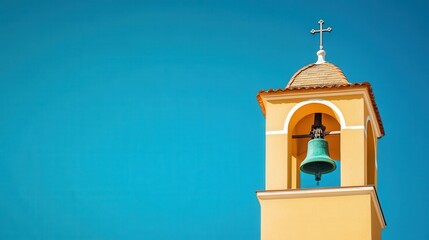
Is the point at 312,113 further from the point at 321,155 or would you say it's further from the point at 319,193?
the point at 319,193

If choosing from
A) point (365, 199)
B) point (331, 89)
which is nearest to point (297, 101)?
point (331, 89)

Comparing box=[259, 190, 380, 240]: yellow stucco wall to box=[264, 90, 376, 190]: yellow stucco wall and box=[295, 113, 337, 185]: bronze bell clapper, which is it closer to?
box=[264, 90, 376, 190]: yellow stucco wall

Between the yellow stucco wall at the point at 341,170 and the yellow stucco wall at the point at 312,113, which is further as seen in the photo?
the yellow stucco wall at the point at 312,113

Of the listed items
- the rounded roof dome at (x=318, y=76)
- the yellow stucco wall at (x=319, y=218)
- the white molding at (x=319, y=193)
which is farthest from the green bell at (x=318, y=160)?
the rounded roof dome at (x=318, y=76)

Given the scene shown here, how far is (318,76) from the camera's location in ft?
107

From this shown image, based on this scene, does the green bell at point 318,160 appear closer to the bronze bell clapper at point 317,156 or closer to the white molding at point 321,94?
the bronze bell clapper at point 317,156

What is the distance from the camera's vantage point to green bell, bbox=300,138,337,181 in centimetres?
3152

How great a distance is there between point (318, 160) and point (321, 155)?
20 centimetres

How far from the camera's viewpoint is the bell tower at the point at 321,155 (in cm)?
3052

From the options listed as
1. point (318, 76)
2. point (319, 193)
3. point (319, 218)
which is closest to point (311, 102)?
point (318, 76)

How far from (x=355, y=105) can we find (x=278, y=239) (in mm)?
3286

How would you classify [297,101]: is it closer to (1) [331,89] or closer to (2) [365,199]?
(1) [331,89]

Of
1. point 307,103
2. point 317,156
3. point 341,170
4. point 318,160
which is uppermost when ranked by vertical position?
point 307,103

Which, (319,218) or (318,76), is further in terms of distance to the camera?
(318,76)
